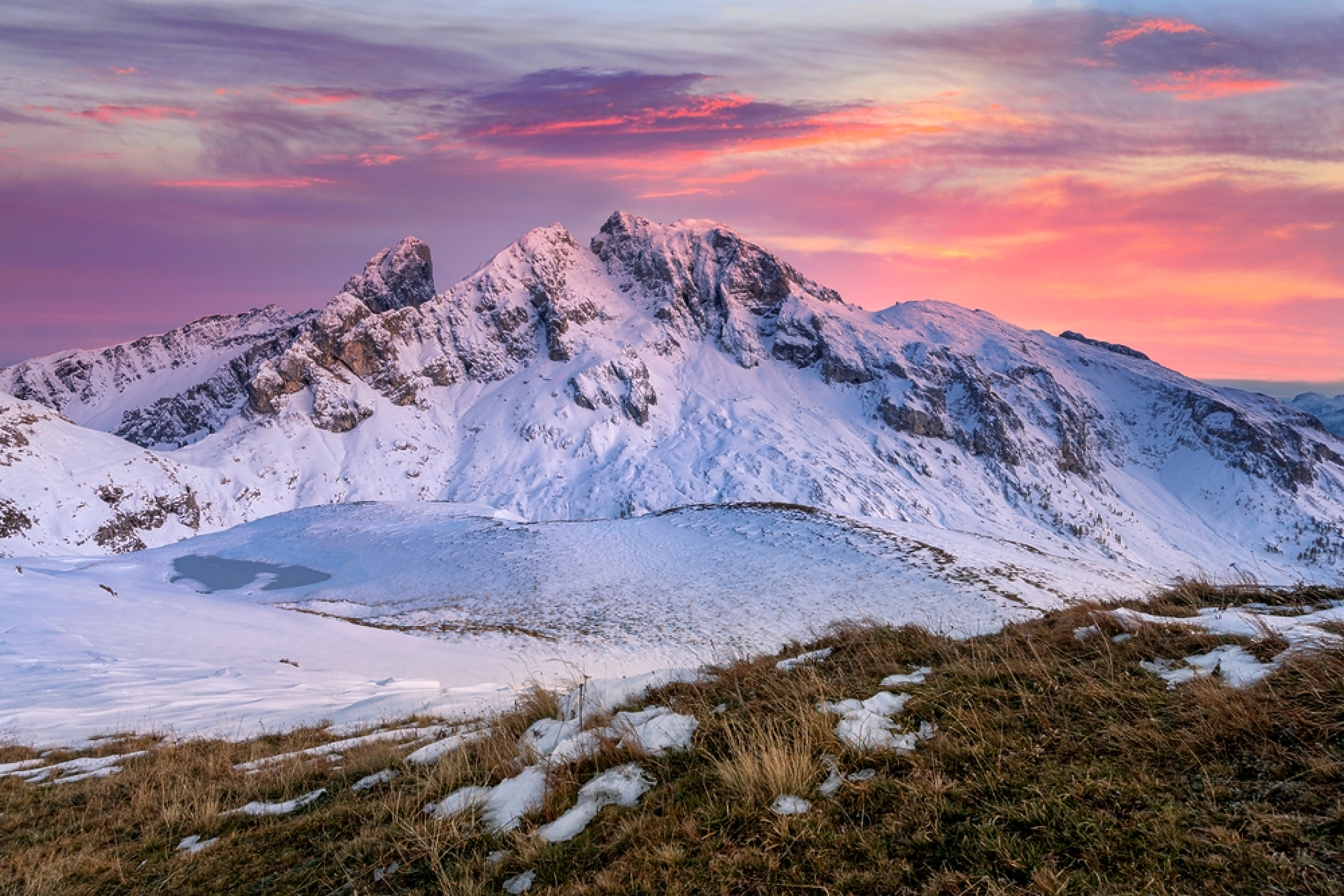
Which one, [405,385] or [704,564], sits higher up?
[704,564]

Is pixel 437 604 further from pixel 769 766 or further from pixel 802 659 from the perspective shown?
pixel 769 766

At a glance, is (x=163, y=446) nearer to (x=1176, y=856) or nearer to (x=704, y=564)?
(x=704, y=564)

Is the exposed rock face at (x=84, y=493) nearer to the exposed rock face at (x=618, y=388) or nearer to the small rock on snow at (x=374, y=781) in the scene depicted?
the exposed rock face at (x=618, y=388)

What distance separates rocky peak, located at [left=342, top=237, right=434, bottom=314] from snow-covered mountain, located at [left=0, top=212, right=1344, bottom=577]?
685 millimetres

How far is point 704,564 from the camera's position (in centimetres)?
3002

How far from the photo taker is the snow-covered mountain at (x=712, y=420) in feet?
388

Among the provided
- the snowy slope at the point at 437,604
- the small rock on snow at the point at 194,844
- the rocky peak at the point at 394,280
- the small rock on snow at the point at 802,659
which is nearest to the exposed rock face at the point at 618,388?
the rocky peak at the point at 394,280

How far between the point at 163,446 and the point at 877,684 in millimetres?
215778

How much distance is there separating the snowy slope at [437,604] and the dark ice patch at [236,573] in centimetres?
18

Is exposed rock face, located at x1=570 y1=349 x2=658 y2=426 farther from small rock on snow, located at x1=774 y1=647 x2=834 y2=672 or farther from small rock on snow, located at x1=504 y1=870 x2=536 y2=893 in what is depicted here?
small rock on snow, located at x1=504 y1=870 x2=536 y2=893

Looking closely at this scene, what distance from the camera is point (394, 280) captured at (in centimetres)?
19250

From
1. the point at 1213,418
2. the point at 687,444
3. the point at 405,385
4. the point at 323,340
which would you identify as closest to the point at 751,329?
the point at 687,444

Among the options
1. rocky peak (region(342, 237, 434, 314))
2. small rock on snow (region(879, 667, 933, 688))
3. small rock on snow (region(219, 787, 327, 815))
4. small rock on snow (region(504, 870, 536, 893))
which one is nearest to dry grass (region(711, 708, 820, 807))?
small rock on snow (region(504, 870, 536, 893))

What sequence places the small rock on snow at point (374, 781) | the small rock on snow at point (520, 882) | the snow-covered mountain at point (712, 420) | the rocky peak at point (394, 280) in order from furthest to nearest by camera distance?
the rocky peak at point (394, 280)
the snow-covered mountain at point (712, 420)
the small rock on snow at point (374, 781)
the small rock on snow at point (520, 882)
